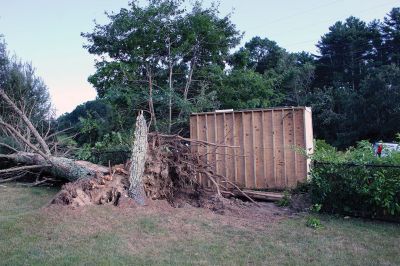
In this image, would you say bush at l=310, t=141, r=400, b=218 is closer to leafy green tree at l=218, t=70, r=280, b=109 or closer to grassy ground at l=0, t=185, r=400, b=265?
grassy ground at l=0, t=185, r=400, b=265

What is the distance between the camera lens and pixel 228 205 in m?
7.70

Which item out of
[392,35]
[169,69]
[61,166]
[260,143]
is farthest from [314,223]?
[392,35]

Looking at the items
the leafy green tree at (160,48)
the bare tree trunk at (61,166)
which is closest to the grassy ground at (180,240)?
the bare tree trunk at (61,166)

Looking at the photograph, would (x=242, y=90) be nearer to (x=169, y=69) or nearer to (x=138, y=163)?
(x=169, y=69)

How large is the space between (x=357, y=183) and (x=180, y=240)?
3.25 m

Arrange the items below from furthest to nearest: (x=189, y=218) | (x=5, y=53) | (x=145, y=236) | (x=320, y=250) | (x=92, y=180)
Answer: (x=5, y=53) → (x=92, y=180) → (x=189, y=218) → (x=145, y=236) → (x=320, y=250)

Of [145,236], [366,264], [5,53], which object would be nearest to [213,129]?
[145,236]

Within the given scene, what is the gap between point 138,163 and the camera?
749cm

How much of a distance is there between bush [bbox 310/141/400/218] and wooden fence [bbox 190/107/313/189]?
230cm

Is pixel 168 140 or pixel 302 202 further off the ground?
pixel 168 140

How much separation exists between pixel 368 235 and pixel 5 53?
57.8 ft

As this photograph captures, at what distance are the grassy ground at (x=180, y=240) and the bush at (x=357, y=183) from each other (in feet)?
1.05

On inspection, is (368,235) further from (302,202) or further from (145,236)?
(145,236)

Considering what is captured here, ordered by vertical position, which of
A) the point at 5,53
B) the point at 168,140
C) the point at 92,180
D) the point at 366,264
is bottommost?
the point at 366,264
